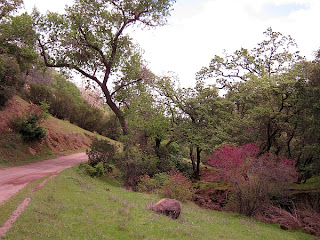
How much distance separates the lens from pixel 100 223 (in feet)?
25.5

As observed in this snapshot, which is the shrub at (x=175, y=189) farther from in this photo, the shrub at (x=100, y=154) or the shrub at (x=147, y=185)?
the shrub at (x=100, y=154)

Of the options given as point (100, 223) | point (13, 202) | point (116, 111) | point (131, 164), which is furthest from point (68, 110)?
point (100, 223)

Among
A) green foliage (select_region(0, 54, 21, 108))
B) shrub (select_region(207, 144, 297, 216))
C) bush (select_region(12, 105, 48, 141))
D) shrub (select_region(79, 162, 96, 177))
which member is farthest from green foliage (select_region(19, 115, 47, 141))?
shrub (select_region(207, 144, 297, 216))

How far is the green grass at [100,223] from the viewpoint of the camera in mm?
6590

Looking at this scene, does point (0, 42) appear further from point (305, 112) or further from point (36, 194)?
point (305, 112)

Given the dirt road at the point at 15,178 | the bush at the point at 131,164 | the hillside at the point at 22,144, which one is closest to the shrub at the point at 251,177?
the bush at the point at 131,164

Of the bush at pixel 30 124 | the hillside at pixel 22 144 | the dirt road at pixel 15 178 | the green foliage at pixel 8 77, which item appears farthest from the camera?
the bush at pixel 30 124

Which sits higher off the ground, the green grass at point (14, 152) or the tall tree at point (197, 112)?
the tall tree at point (197, 112)

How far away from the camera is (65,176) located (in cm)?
1427

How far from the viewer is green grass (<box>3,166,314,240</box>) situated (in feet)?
21.6

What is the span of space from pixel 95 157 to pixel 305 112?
51.5ft

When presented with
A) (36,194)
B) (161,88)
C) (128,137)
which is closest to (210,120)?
(161,88)

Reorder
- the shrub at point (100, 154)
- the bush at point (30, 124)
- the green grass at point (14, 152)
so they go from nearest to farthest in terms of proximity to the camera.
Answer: the green grass at point (14, 152) < the shrub at point (100, 154) < the bush at point (30, 124)

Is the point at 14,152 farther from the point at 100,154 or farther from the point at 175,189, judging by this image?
the point at 175,189
